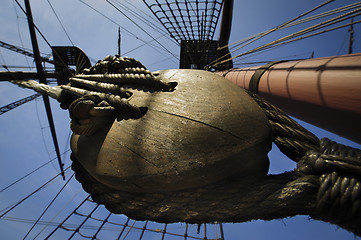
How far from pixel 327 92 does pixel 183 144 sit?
A: 28.4 inches

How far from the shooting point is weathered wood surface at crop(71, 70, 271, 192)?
797 mm

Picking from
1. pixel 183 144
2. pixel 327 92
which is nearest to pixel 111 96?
pixel 183 144

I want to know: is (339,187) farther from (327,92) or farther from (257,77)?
(257,77)

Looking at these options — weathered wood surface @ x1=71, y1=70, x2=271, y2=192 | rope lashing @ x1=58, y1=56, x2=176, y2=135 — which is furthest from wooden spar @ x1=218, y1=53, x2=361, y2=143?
rope lashing @ x1=58, y1=56, x2=176, y2=135

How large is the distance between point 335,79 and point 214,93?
57 cm

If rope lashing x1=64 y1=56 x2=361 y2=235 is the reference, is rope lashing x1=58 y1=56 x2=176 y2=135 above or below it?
above

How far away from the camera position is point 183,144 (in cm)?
82

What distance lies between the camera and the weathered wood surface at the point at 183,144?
80 centimetres

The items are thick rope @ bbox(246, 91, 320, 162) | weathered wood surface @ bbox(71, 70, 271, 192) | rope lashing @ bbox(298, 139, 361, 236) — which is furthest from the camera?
thick rope @ bbox(246, 91, 320, 162)

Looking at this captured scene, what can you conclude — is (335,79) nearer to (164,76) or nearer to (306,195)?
(306,195)

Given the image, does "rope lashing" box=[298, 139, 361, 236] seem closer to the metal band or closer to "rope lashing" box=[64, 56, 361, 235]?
"rope lashing" box=[64, 56, 361, 235]

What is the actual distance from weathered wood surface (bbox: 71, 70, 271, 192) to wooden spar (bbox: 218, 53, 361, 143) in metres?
0.23

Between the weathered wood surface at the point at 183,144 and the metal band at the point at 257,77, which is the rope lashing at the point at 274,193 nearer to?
the weathered wood surface at the point at 183,144

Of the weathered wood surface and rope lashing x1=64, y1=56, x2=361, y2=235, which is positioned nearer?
rope lashing x1=64, y1=56, x2=361, y2=235
